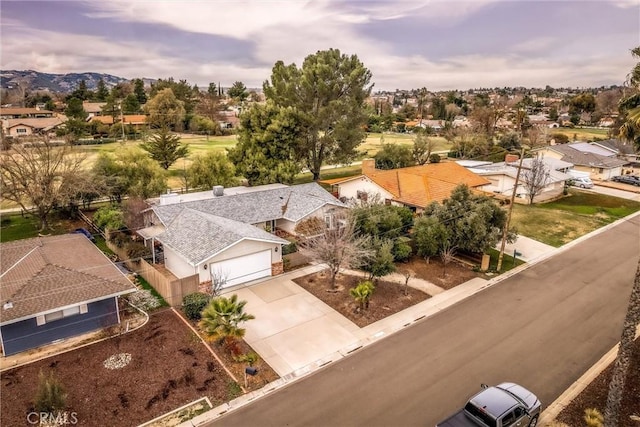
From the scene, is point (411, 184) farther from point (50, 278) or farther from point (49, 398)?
point (49, 398)

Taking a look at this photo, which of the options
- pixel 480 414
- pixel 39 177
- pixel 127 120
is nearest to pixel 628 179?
pixel 480 414

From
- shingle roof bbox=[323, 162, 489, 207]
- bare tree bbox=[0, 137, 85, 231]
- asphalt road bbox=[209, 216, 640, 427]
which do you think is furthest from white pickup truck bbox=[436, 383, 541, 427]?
bare tree bbox=[0, 137, 85, 231]

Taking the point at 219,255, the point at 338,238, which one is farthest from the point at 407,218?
the point at 219,255

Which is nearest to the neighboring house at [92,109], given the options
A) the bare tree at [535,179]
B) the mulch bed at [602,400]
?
the bare tree at [535,179]

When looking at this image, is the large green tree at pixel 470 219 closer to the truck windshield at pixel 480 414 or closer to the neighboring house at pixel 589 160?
the truck windshield at pixel 480 414

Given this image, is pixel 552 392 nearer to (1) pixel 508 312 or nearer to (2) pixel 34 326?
(1) pixel 508 312

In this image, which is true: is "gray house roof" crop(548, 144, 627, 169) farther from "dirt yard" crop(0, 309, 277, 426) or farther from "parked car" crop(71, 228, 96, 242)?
"parked car" crop(71, 228, 96, 242)
